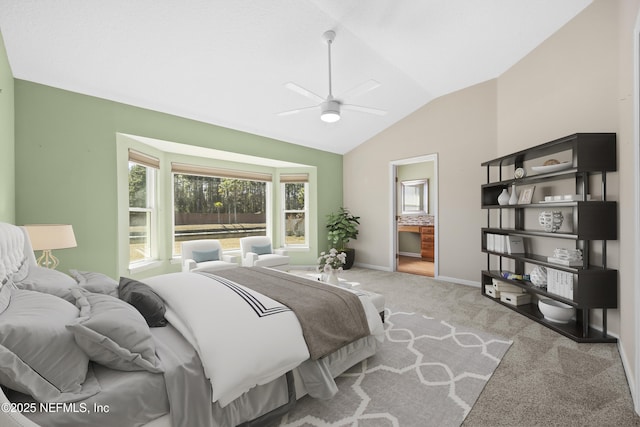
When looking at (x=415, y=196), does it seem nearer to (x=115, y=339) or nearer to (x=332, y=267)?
(x=332, y=267)

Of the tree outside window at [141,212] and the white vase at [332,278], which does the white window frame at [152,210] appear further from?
the white vase at [332,278]

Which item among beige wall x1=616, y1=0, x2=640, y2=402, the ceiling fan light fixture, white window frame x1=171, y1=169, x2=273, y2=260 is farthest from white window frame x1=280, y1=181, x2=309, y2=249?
beige wall x1=616, y1=0, x2=640, y2=402

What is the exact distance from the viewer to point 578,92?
2928mm

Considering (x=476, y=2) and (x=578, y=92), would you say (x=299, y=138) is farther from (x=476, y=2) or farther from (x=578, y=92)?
(x=578, y=92)

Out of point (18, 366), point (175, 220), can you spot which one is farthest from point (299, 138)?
point (18, 366)

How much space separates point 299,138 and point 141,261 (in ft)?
11.2

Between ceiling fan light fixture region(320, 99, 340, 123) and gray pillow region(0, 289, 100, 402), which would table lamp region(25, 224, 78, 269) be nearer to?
gray pillow region(0, 289, 100, 402)

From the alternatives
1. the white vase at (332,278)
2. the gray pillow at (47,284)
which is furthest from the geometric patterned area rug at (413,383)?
the gray pillow at (47,284)

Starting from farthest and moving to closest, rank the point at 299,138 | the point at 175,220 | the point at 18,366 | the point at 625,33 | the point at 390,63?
the point at 299,138 → the point at 175,220 → the point at 390,63 → the point at 625,33 → the point at 18,366

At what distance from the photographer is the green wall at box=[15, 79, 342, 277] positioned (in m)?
2.97

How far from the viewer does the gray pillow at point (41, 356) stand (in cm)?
97

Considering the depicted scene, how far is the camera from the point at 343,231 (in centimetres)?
587

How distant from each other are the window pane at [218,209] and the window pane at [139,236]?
1.55ft

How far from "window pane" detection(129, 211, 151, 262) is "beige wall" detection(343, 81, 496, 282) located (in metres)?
4.13
